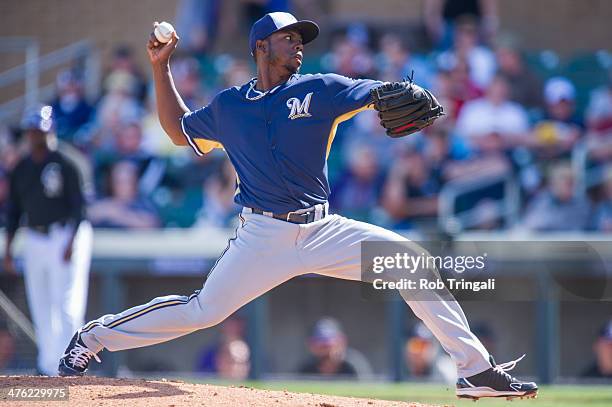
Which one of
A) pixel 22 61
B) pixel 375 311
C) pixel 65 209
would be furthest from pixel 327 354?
pixel 22 61

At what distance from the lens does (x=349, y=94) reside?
4.79m

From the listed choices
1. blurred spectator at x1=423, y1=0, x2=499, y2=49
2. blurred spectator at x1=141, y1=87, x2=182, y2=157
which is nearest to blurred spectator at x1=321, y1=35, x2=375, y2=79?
blurred spectator at x1=423, y1=0, x2=499, y2=49

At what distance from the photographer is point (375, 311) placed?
980cm

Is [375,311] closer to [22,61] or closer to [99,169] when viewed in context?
[99,169]

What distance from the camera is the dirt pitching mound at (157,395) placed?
469 centimetres

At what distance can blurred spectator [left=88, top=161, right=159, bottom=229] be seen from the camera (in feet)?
34.0

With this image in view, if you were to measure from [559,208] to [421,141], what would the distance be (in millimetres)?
1536

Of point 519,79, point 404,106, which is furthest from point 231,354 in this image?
point 404,106

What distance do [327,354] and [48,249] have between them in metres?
2.69

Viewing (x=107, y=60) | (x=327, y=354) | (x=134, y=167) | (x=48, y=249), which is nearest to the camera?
(x=48, y=249)

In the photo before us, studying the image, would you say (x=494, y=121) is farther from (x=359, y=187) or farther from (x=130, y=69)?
(x=130, y=69)

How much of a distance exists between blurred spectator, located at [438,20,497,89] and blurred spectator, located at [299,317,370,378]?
331 cm

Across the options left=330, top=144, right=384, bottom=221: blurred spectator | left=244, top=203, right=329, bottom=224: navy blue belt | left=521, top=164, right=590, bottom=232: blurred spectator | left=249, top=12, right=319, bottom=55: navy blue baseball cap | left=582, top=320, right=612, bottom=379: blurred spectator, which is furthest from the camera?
left=330, top=144, right=384, bottom=221: blurred spectator

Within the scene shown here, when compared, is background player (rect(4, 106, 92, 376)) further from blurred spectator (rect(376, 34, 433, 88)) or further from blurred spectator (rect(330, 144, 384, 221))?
blurred spectator (rect(376, 34, 433, 88))
